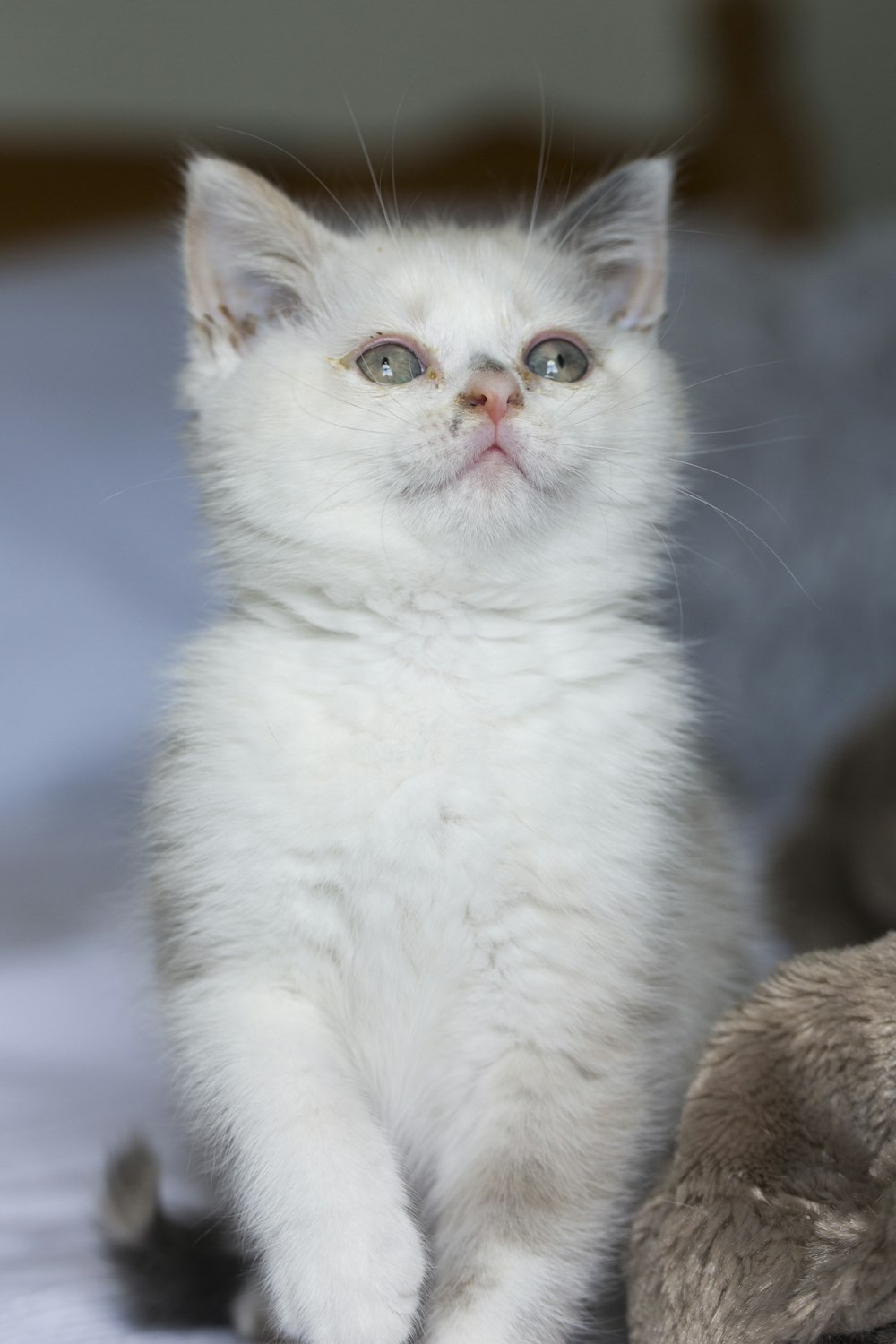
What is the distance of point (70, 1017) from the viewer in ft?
→ 4.93

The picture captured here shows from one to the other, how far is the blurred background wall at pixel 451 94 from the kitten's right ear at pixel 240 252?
1.67 m

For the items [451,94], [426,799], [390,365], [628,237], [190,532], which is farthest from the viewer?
[451,94]

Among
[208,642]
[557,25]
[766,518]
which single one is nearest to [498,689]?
[208,642]

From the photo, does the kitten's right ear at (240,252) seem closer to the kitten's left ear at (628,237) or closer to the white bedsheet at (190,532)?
the kitten's left ear at (628,237)

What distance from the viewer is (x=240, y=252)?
124 cm

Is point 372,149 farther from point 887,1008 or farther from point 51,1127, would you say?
point 887,1008

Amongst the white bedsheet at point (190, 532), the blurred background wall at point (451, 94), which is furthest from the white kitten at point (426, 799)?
the blurred background wall at point (451, 94)

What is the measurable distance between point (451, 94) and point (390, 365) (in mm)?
2512

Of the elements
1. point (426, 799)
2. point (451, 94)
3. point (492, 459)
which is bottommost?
point (426, 799)

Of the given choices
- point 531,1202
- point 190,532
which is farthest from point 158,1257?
point 190,532

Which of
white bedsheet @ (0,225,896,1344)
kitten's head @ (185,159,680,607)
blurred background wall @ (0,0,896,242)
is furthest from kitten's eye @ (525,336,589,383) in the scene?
blurred background wall @ (0,0,896,242)

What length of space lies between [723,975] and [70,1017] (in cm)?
75

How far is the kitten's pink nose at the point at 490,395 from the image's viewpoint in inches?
42.2

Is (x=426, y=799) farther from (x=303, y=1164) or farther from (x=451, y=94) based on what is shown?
(x=451, y=94)
